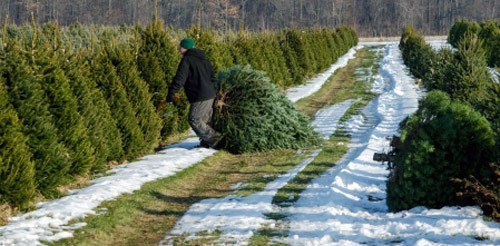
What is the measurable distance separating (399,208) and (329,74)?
29.3m

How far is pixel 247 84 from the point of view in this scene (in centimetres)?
1303

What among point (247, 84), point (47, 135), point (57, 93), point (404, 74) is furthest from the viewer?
point (404, 74)

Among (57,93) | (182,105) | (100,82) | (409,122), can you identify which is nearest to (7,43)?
(57,93)

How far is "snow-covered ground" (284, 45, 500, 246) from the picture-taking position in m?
6.25

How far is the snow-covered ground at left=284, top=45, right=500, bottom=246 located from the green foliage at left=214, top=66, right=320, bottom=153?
1998 millimetres

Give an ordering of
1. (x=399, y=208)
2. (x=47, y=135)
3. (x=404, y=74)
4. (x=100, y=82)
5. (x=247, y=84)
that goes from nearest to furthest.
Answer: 1. (x=399, y=208)
2. (x=47, y=135)
3. (x=100, y=82)
4. (x=247, y=84)
5. (x=404, y=74)

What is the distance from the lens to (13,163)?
7.71 metres

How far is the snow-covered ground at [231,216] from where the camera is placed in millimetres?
6939

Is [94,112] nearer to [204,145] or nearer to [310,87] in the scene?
[204,145]

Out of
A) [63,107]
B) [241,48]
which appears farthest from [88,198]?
Answer: [241,48]

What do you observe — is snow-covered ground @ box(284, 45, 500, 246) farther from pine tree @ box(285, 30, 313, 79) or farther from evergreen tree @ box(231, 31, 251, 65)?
pine tree @ box(285, 30, 313, 79)

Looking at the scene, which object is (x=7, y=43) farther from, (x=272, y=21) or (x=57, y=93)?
(x=272, y=21)

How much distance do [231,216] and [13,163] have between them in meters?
2.61

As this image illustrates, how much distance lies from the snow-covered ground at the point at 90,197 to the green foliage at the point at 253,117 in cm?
60
